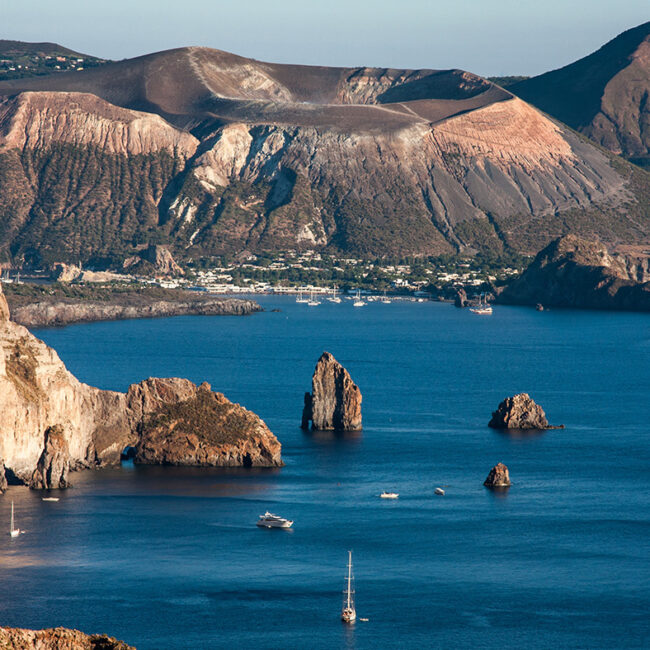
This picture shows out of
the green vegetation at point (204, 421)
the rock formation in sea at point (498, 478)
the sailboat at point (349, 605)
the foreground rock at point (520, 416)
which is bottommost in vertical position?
the sailboat at point (349, 605)

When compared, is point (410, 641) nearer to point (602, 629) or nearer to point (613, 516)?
point (602, 629)

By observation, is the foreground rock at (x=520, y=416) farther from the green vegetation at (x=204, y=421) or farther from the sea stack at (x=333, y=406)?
the green vegetation at (x=204, y=421)

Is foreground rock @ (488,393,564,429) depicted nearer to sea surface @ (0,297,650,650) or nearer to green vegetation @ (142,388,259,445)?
sea surface @ (0,297,650,650)

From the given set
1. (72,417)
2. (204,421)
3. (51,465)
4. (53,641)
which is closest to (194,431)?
(204,421)

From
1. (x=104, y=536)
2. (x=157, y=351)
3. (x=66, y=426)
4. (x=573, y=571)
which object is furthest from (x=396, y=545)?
(x=157, y=351)

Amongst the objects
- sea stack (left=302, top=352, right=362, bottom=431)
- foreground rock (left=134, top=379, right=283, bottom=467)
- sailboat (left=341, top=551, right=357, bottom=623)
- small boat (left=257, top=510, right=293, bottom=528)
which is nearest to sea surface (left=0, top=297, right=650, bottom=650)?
sailboat (left=341, top=551, right=357, bottom=623)

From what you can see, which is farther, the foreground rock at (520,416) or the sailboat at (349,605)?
the foreground rock at (520,416)

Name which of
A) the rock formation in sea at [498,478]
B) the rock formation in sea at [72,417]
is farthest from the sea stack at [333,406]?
the rock formation in sea at [498,478]
